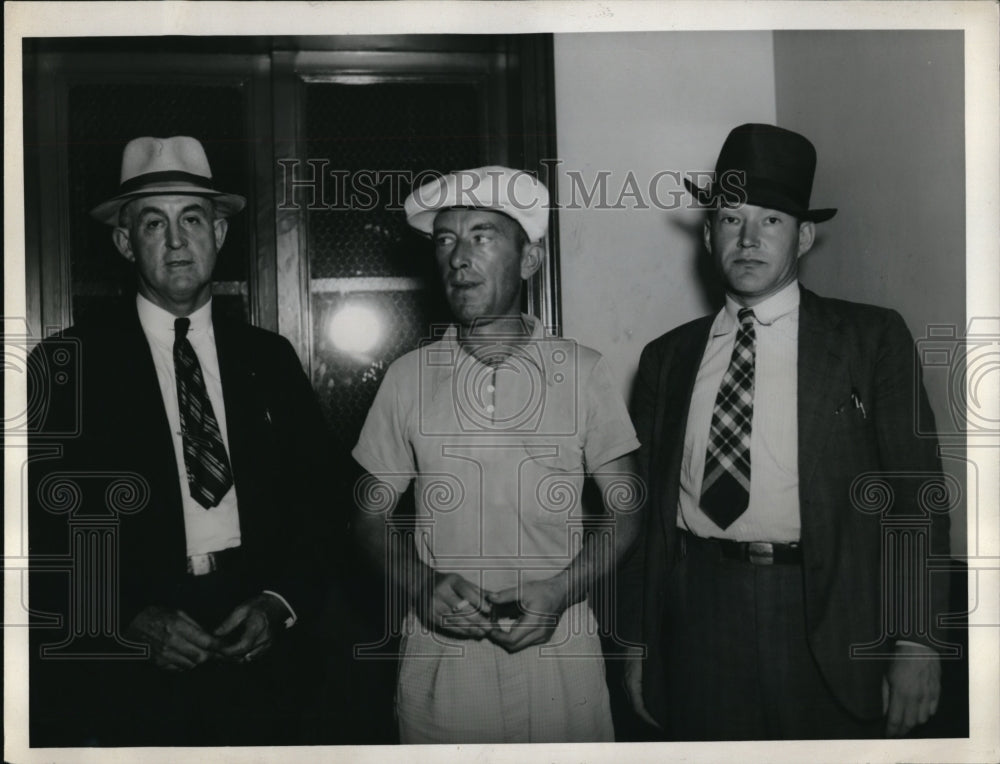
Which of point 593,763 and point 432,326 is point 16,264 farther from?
point 593,763

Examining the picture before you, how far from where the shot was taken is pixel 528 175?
1.92 m

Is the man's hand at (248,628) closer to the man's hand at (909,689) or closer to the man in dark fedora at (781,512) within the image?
the man in dark fedora at (781,512)

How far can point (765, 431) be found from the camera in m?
1.77

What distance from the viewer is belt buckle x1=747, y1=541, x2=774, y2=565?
171cm

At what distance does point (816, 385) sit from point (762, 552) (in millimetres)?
331

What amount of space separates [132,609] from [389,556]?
20.8 inches

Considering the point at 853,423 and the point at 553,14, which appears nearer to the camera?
the point at 853,423

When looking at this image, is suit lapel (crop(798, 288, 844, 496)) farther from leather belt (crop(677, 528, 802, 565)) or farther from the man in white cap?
the man in white cap

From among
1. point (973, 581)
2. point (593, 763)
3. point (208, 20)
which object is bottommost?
point (593, 763)

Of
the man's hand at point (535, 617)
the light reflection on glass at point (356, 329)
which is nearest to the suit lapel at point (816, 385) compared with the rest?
the man's hand at point (535, 617)

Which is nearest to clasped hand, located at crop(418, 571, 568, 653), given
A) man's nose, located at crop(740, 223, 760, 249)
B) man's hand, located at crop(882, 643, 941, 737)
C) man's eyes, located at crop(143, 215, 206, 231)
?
man's hand, located at crop(882, 643, 941, 737)

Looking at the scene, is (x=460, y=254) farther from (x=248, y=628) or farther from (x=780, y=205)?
(x=248, y=628)

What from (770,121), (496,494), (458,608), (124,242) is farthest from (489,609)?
(770,121)

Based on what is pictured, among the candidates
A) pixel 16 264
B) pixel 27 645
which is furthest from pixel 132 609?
pixel 16 264
